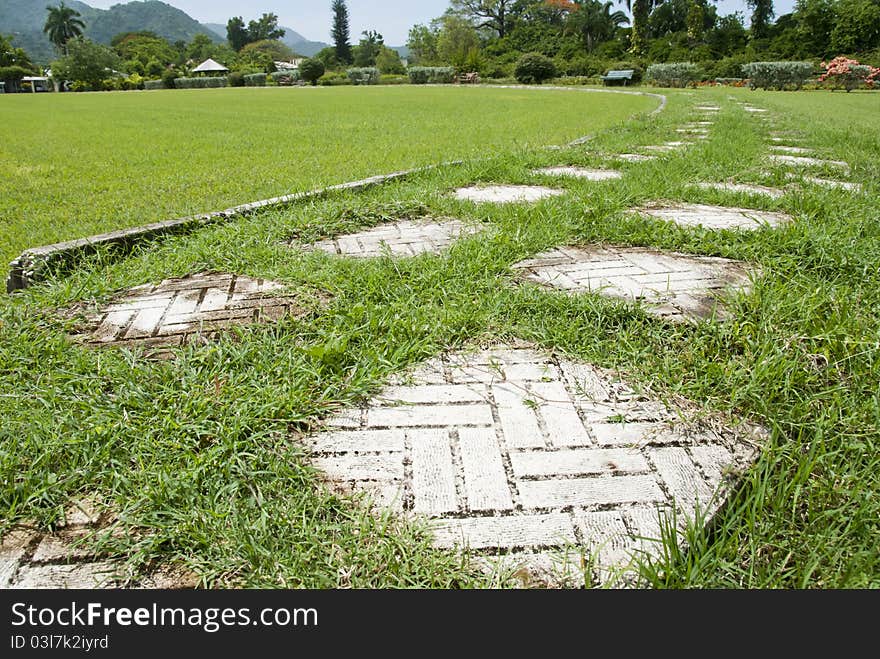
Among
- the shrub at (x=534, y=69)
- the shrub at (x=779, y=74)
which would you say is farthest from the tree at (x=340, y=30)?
the shrub at (x=779, y=74)

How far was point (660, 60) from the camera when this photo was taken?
1671 inches

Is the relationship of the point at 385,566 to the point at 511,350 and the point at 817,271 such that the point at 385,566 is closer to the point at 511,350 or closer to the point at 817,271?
the point at 511,350

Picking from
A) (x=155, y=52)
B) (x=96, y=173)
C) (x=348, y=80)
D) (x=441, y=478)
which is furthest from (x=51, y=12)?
(x=441, y=478)

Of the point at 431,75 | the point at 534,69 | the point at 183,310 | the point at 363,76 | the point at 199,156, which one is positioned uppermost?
the point at 363,76

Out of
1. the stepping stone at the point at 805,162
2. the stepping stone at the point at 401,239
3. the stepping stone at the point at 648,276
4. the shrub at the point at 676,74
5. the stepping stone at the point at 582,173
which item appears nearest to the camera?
the stepping stone at the point at 648,276

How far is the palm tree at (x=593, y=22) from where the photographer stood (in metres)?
55.7

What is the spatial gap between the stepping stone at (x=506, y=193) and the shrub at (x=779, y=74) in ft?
89.1

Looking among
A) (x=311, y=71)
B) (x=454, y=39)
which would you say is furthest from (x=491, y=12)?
(x=311, y=71)

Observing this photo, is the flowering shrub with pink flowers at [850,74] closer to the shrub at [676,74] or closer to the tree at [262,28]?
the shrub at [676,74]

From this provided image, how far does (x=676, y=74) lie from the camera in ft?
100

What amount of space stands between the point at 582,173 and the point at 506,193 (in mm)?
1246

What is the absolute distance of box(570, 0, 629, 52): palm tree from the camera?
183 feet

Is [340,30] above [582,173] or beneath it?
above

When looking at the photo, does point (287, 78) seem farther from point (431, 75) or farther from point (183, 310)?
point (183, 310)
